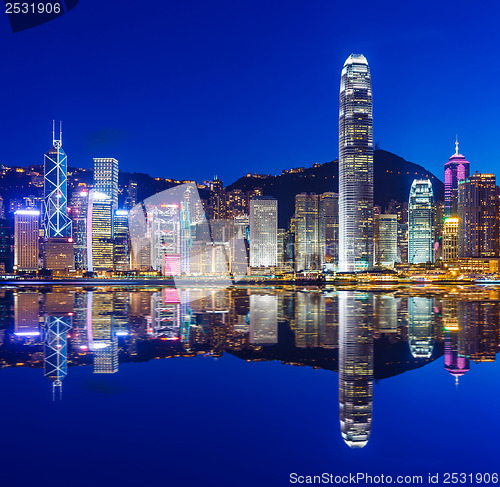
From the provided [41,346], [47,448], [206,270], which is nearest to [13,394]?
[47,448]

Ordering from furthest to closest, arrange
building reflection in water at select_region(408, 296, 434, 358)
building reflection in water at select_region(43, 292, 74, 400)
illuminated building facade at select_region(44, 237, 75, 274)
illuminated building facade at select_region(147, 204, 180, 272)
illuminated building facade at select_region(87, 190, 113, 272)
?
illuminated building facade at select_region(87, 190, 113, 272)
illuminated building facade at select_region(147, 204, 180, 272)
illuminated building facade at select_region(44, 237, 75, 274)
building reflection in water at select_region(408, 296, 434, 358)
building reflection in water at select_region(43, 292, 74, 400)

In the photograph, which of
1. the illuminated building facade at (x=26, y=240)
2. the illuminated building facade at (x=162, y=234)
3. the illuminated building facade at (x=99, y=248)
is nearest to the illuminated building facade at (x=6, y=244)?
the illuminated building facade at (x=26, y=240)

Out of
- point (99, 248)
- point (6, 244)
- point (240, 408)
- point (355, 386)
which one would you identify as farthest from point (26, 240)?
point (240, 408)

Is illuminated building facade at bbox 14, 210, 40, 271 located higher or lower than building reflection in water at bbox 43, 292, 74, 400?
higher

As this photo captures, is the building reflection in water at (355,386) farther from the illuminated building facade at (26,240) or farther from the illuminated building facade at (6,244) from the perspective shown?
the illuminated building facade at (6,244)

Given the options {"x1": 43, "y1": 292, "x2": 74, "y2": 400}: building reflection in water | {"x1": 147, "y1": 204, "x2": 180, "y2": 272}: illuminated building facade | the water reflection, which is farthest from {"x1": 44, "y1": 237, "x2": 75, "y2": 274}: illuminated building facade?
{"x1": 43, "y1": 292, "x2": 74, "y2": 400}: building reflection in water

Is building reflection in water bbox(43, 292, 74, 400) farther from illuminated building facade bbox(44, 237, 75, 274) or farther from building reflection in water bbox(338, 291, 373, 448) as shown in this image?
illuminated building facade bbox(44, 237, 75, 274)

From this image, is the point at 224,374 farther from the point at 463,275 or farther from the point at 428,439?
the point at 463,275
